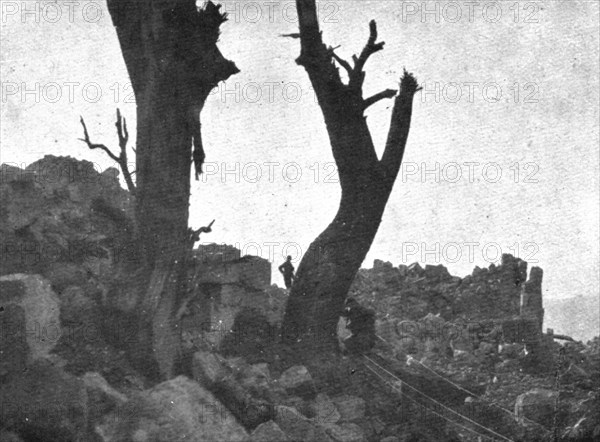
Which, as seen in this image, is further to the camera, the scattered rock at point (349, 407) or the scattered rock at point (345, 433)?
the scattered rock at point (349, 407)

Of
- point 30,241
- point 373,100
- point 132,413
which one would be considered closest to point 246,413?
point 132,413

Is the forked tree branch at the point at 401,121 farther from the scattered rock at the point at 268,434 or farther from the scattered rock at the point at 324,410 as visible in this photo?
the scattered rock at the point at 268,434

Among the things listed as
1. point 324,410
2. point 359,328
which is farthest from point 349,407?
point 359,328

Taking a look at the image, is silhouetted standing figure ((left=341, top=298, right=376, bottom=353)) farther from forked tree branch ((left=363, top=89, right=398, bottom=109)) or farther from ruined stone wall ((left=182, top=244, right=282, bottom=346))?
forked tree branch ((left=363, top=89, right=398, bottom=109))

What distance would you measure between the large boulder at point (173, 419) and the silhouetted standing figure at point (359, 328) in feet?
11.2

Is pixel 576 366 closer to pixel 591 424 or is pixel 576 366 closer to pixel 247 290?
pixel 591 424

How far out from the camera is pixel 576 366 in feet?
37.1

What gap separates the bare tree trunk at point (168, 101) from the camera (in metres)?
9.13

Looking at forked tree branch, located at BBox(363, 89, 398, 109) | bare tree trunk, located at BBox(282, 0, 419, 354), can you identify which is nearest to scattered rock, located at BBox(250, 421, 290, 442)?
bare tree trunk, located at BBox(282, 0, 419, 354)

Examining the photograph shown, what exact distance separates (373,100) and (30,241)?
4.13 metres

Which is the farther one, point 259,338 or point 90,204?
Result: point 90,204

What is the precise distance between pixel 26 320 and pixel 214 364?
5.50 ft

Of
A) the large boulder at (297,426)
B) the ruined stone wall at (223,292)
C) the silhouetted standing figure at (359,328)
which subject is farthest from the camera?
the silhouetted standing figure at (359,328)

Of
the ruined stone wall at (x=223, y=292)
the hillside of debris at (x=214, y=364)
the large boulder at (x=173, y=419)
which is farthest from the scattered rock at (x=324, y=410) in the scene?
the ruined stone wall at (x=223, y=292)
